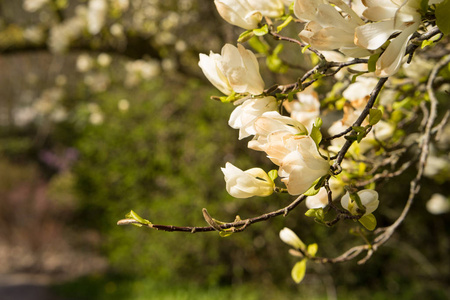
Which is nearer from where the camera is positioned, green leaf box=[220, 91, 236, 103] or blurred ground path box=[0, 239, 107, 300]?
green leaf box=[220, 91, 236, 103]

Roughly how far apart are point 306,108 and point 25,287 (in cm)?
595

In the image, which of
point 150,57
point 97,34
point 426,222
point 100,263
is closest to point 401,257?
point 426,222

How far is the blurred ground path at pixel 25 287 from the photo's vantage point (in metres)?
5.36

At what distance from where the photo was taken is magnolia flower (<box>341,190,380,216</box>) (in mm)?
561

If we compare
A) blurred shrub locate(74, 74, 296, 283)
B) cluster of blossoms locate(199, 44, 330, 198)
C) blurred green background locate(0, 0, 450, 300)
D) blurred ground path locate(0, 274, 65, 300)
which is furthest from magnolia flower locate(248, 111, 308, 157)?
blurred ground path locate(0, 274, 65, 300)

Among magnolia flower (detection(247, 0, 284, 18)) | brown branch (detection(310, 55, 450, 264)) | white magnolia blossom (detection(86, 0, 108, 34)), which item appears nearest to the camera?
magnolia flower (detection(247, 0, 284, 18))

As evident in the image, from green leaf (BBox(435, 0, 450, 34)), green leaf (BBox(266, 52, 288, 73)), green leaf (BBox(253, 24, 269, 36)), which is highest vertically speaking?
green leaf (BBox(435, 0, 450, 34))

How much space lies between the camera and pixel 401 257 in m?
3.90

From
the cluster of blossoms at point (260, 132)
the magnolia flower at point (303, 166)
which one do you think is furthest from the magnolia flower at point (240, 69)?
the magnolia flower at point (303, 166)

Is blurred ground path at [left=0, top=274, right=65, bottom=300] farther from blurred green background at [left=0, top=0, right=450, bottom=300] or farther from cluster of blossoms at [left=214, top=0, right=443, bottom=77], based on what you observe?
cluster of blossoms at [left=214, top=0, right=443, bottom=77]

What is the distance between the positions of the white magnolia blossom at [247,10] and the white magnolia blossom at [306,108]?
0.42 ft

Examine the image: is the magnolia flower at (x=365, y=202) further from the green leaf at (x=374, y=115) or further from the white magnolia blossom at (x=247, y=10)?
the white magnolia blossom at (x=247, y=10)

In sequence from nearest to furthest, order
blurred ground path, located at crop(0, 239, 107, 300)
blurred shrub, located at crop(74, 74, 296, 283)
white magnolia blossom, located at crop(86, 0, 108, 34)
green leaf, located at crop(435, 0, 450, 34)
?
green leaf, located at crop(435, 0, 450, 34), white magnolia blossom, located at crop(86, 0, 108, 34), blurred shrub, located at crop(74, 74, 296, 283), blurred ground path, located at crop(0, 239, 107, 300)

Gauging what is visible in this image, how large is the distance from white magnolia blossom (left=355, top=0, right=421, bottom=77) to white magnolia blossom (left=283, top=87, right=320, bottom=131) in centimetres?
24
